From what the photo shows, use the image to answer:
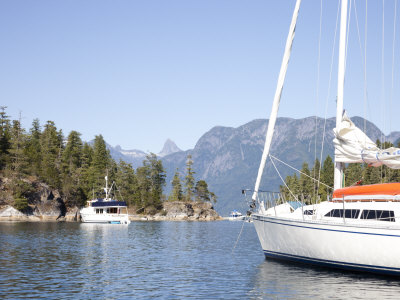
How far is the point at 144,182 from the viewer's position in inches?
5310

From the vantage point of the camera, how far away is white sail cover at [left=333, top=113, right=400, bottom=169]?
2295 centimetres

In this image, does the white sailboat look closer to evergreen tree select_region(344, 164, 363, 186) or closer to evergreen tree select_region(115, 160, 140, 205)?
evergreen tree select_region(344, 164, 363, 186)

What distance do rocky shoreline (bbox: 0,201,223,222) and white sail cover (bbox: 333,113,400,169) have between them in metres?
78.9

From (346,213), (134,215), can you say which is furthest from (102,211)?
(346,213)

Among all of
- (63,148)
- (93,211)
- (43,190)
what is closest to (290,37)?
(93,211)

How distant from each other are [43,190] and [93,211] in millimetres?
16457

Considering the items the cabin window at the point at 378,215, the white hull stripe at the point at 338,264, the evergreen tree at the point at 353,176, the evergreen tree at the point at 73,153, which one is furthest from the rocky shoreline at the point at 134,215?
the cabin window at the point at 378,215

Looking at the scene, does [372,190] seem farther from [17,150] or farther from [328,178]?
[328,178]

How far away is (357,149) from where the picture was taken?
79.0 ft

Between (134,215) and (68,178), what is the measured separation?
20.4 meters

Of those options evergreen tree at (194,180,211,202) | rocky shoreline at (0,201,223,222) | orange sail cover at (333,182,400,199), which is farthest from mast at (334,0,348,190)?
evergreen tree at (194,180,211,202)

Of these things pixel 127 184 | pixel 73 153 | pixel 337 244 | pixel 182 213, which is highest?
pixel 73 153

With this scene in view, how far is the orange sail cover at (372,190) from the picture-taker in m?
22.5

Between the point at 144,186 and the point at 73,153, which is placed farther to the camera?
the point at 144,186
